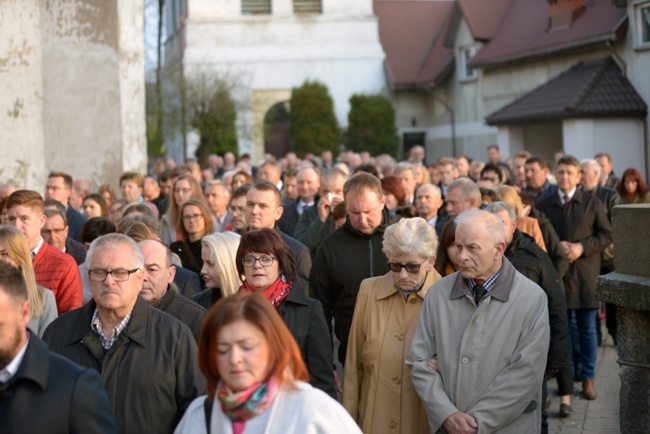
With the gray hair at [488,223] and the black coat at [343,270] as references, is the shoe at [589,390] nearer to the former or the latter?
the black coat at [343,270]

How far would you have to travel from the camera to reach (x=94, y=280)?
5.52 meters

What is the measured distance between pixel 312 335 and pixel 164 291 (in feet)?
2.86

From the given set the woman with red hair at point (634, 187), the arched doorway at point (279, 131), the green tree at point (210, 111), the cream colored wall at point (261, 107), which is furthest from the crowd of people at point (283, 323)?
the arched doorway at point (279, 131)

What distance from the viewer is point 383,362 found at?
21.4 ft

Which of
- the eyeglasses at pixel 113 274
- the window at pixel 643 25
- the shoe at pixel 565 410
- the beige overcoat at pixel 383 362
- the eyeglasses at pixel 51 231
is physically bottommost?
the shoe at pixel 565 410

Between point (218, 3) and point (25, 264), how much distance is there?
4110 cm

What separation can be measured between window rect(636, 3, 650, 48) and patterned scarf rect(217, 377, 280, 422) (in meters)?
→ 28.5

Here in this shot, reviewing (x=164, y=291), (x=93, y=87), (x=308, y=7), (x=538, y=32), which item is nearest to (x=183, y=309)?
(x=164, y=291)

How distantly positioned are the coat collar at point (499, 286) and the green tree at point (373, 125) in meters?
38.9

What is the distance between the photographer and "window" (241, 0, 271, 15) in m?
47.1

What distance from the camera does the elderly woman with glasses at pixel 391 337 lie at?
21.3ft

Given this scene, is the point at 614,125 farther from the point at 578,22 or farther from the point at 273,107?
the point at 273,107

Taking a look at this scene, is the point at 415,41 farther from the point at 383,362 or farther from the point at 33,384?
the point at 33,384

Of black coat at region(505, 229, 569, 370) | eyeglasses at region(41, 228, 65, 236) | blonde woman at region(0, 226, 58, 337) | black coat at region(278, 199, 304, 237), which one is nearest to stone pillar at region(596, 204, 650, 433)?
black coat at region(505, 229, 569, 370)
